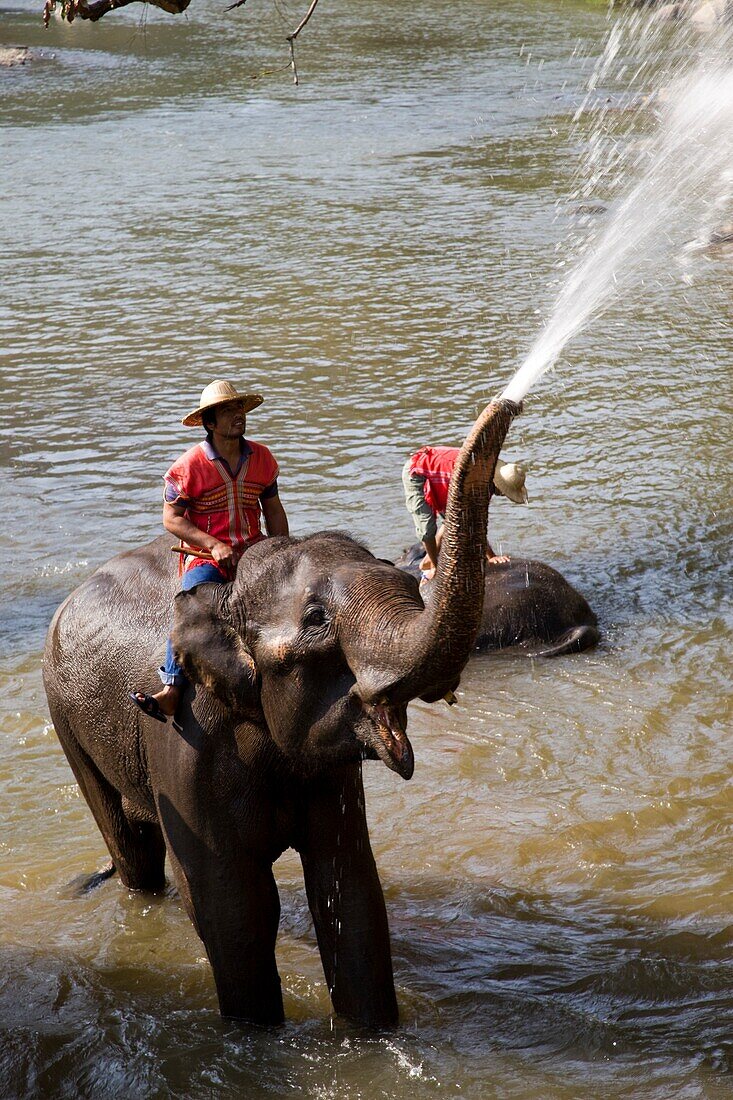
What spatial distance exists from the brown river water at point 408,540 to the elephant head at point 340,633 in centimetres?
121

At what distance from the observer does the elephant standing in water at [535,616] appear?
261 inches

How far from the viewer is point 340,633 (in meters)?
3.24

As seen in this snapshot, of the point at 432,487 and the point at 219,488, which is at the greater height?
the point at 219,488

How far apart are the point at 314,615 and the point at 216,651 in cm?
36

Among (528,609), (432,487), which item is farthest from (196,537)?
(528,609)

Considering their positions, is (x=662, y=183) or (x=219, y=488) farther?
(x=662, y=183)

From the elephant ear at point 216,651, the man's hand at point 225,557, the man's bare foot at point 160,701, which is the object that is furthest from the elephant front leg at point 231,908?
the man's hand at point 225,557

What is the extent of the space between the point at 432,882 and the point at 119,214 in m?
13.0

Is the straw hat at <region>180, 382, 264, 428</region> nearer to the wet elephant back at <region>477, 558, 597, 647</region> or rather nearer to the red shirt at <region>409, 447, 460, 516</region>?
the red shirt at <region>409, 447, 460, 516</region>

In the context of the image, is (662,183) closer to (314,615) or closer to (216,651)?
(216,651)

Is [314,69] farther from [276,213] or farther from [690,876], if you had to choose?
[690,876]

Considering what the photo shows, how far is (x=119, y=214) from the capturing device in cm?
1642

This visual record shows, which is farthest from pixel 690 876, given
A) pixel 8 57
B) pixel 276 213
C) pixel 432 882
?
pixel 8 57

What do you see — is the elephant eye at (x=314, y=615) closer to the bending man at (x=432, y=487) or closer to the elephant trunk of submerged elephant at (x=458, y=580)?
the elephant trunk of submerged elephant at (x=458, y=580)
